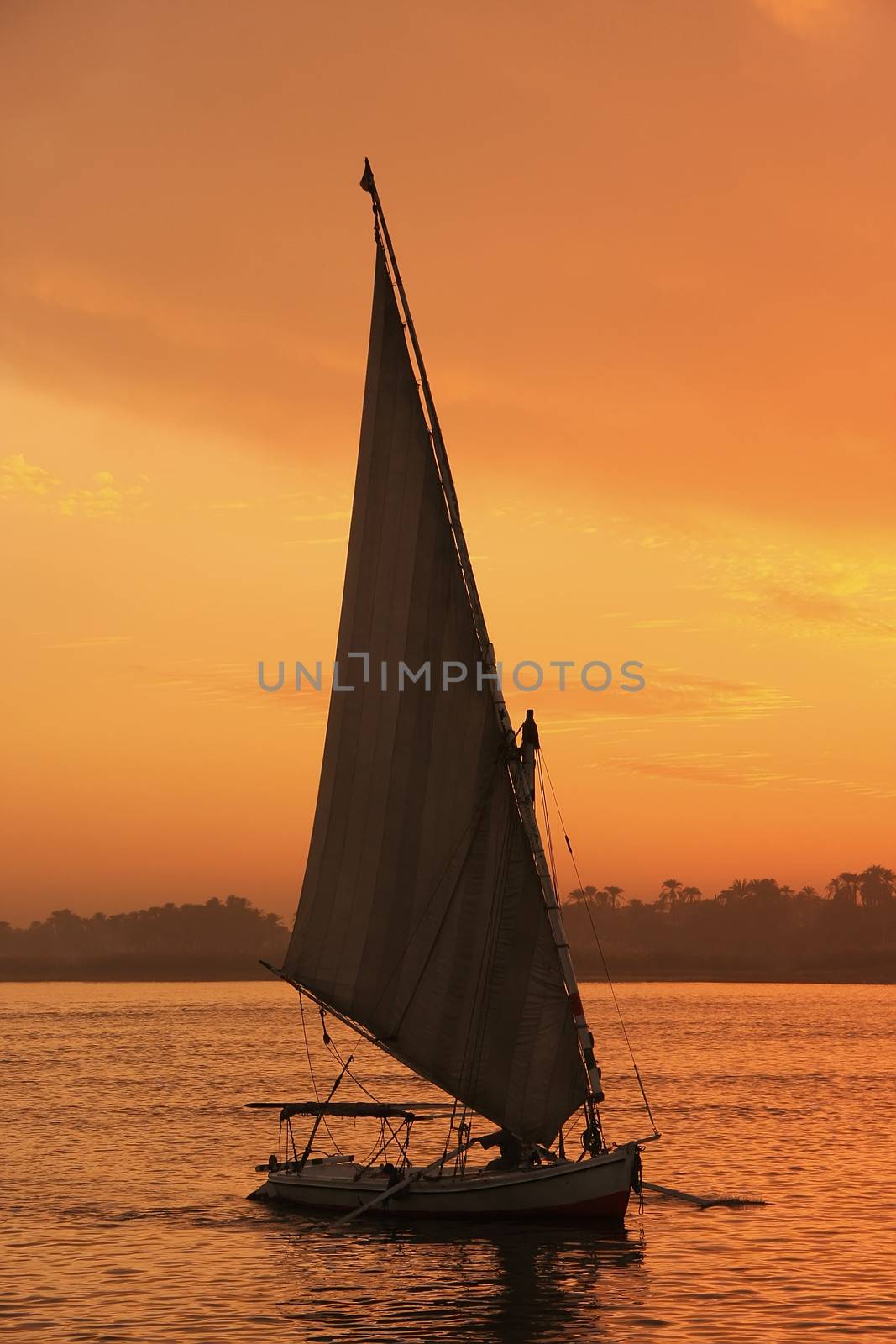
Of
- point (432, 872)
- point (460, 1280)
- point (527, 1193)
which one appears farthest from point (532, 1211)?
point (432, 872)

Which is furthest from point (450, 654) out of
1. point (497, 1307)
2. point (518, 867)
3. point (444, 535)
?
point (497, 1307)

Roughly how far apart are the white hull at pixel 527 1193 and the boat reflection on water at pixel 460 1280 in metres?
0.68

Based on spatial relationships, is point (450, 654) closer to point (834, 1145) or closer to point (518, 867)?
point (518, 867)

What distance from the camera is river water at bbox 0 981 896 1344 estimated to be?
29609 millimetres

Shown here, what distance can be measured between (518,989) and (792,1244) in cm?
1014

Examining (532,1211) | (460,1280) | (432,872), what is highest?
(432,872)

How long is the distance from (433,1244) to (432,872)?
335 inches

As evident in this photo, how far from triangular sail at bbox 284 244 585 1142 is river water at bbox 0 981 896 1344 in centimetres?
388

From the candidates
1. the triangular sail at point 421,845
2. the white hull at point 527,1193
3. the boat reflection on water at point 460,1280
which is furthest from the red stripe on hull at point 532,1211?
the triangular sail at point 421,845

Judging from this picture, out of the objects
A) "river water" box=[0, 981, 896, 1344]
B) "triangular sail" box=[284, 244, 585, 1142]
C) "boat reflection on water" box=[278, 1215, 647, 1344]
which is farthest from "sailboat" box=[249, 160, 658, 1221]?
"river water" box=[0, 981, 896, 1344]

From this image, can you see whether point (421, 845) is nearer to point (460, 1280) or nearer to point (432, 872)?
point (432, 872)

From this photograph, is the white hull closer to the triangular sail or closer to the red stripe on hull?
the red stripe on hull

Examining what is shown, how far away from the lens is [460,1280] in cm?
3212

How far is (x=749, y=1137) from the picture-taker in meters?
61.1
